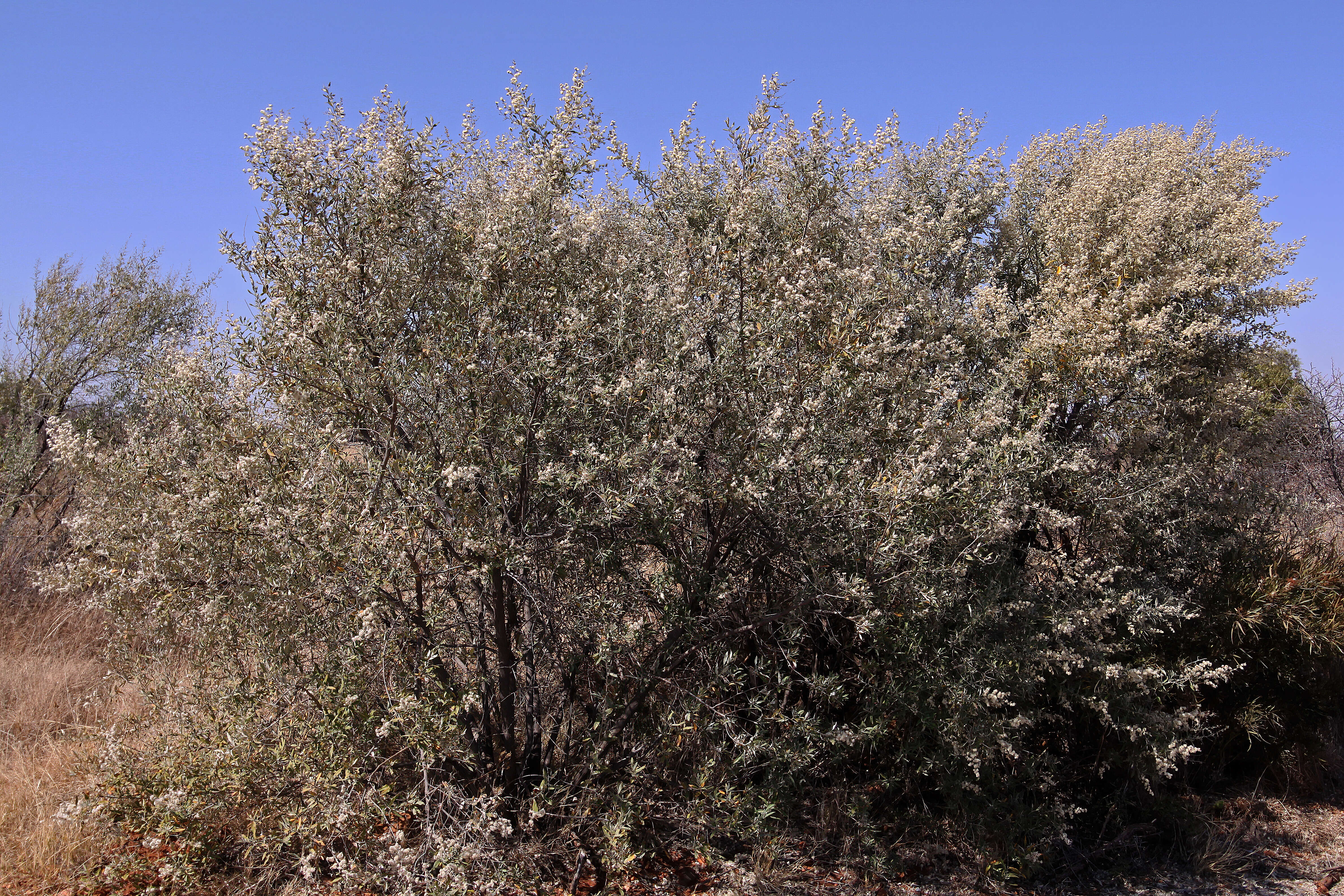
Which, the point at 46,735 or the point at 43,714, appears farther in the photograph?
the point at 43,714

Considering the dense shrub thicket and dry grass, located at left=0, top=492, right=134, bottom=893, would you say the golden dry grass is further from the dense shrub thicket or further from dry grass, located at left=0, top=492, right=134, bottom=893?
the dense shrub thicket

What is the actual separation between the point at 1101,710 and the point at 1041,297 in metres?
2.58

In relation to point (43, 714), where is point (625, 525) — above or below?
above

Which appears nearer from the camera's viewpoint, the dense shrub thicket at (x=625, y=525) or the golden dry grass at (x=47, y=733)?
the dense shrub thicket at (x=625, y=525)

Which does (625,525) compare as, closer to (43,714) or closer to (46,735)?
(46,735)

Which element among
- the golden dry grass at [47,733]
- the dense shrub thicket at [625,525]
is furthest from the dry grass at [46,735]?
the dense shrub thicket at [625,525]

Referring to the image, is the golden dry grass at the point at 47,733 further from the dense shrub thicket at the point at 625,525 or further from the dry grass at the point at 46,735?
the dense shrub thicket at the point at 625,525

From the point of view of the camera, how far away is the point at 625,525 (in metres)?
3.77

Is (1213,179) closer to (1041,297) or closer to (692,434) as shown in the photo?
(1041,297)

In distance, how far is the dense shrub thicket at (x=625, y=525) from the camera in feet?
11.2

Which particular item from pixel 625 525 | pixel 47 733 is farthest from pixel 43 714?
pixel 625 525

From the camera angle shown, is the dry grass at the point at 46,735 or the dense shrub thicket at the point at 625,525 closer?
the dense shrub thicket at the point at 625,525

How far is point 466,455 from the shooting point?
3.45m

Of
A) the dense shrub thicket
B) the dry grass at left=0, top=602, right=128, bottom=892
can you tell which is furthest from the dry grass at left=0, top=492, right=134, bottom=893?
the dense shrub thicket
